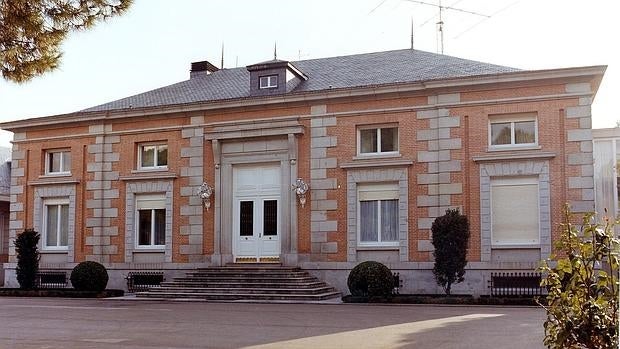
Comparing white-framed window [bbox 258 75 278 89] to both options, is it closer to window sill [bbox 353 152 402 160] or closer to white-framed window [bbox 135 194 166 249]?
window sill [bbox 353 152 402 160]

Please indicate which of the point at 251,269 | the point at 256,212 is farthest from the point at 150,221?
the point at 251,269

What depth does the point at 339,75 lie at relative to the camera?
2505cm

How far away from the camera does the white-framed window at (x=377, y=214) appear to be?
22297 mm

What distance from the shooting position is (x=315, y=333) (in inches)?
482

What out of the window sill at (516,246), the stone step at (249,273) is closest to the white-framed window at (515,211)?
the window sill at (516,246)

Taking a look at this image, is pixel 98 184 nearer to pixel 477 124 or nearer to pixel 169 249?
pixel 169 249

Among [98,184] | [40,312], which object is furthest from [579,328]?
[98,184]

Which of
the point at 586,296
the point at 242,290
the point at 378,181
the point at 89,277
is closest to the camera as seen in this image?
the point at 586,296

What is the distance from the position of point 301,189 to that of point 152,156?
6.43 metres

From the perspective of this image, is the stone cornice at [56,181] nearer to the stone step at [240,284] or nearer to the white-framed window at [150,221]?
the white-framed window at [150,221]

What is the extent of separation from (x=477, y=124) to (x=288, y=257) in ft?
24.0

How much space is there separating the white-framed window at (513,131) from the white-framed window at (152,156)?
38.0 ft

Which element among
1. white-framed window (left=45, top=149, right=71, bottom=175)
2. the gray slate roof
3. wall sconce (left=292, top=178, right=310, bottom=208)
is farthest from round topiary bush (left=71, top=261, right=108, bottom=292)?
wall sconce (left=292, top=178, right=310, bottom=208)

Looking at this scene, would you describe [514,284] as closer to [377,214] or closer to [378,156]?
[377,214]
